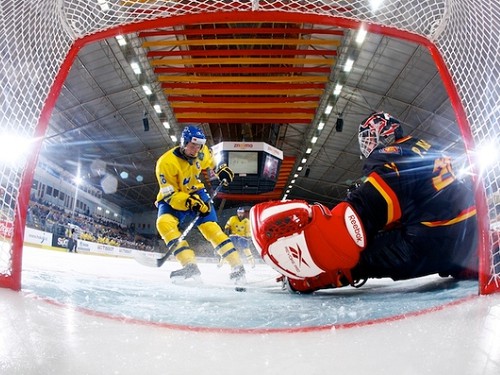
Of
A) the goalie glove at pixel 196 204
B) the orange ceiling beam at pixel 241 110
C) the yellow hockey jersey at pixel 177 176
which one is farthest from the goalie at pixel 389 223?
the orange ceiling beam at pixel 241 110

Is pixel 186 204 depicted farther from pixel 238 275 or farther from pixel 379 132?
pixel 379 132

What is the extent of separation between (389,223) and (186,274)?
62.3 inches

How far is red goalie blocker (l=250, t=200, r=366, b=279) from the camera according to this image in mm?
1511

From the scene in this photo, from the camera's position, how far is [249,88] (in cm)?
973

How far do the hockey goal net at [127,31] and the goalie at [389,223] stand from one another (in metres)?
0.20

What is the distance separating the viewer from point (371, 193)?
5.02 feet

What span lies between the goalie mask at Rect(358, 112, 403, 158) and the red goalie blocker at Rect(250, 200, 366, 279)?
1.44 ft

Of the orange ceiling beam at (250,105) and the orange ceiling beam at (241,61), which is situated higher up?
the orange ceiling beam at (241,61)

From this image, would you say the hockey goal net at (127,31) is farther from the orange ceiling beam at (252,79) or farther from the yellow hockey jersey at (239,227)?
the orange ceiling beam at (252,79)

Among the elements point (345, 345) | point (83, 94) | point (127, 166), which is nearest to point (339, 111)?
point (83, 94)

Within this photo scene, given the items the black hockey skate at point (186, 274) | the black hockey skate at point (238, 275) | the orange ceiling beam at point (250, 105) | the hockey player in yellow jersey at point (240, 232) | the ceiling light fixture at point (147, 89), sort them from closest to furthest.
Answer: the black hockey skate at point (186, 274) < the black hockey skate at point (238, 275) < the hockey player in yellow jersey at point (240, 232) < the ceiling light fixture at point (147, 89) < the orange ceiling beam at point (250, 105)

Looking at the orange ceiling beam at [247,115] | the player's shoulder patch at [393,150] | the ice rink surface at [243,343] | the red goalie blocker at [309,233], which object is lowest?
the ice rink surface at [243,343]

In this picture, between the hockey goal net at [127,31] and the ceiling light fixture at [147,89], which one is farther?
the ceiling light fixture at [147,89]

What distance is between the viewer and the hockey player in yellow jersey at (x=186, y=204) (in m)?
2.85
